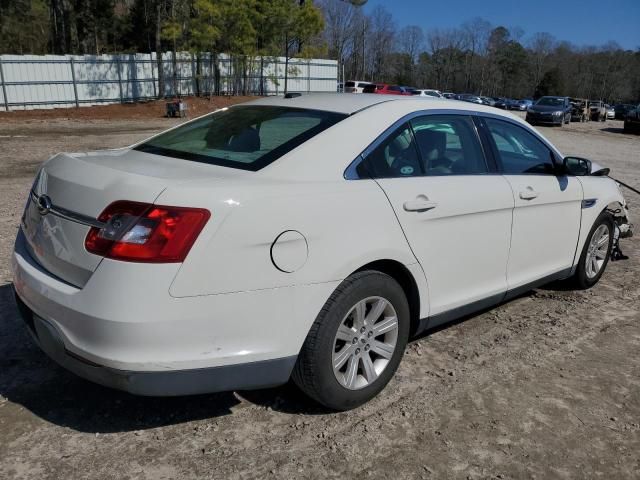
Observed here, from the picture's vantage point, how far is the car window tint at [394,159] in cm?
308

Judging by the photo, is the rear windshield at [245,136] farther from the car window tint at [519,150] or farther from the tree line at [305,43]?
the tree line at [305,43]

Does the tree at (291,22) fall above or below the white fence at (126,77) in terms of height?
above

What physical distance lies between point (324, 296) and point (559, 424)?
1.50 meters

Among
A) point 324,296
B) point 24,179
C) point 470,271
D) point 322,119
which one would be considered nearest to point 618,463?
point 470,271

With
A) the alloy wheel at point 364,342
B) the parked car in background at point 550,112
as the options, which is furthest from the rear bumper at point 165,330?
the parked car in background at point 550,112

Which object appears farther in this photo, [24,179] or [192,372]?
[24,179]

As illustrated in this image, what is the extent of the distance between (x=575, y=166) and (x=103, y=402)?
370cm

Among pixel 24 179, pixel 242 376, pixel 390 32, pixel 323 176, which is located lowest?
pixel 24 179

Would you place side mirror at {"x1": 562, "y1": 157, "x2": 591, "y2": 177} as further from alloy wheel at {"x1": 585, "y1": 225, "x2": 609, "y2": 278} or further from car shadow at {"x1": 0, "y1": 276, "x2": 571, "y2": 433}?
car shadow at {"x1": 0, "y1": 276, "x2": 571, "y2": 433}

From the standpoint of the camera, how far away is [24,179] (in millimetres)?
9906

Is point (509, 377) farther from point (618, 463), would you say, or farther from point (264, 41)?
point (264, 41)

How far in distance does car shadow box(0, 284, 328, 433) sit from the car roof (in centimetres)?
164

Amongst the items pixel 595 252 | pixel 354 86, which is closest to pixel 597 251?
pixel 595 252

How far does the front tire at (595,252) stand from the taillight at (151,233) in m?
3.74
